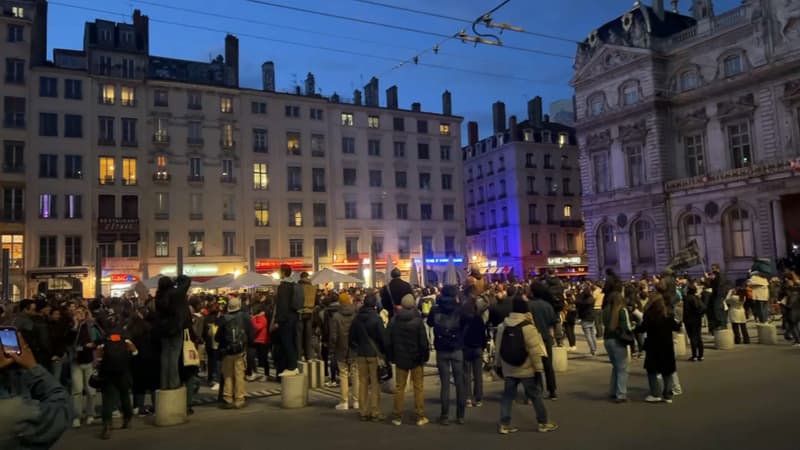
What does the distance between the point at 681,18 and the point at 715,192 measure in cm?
1608

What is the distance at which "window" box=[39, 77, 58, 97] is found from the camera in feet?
140

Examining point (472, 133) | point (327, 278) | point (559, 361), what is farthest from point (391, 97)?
point (559, 361)

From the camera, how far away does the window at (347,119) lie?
175 ft

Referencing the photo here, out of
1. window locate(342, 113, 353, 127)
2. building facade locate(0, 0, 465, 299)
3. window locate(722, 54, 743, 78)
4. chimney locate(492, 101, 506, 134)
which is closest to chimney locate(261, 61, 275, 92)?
building facade locate(0, 0, 465, 299)

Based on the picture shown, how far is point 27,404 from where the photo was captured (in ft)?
9.38

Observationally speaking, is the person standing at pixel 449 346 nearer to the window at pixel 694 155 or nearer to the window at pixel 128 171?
the window at pixel 694 155

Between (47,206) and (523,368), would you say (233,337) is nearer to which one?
(523,368)

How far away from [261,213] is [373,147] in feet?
38.8

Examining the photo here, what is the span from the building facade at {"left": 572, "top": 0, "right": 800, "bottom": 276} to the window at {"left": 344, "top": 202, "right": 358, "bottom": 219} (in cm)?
1897

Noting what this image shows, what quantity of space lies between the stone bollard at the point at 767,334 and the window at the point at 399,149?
133 feet

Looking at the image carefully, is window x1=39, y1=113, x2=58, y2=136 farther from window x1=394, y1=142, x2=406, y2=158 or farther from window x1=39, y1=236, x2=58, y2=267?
window x1=394, y1=142, x2=406, y2=158

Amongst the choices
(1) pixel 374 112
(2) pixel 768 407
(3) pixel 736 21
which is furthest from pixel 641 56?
(2) pixel 768 407

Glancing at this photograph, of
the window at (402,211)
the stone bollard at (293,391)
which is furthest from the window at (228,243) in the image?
the stone bollard at (293,391)

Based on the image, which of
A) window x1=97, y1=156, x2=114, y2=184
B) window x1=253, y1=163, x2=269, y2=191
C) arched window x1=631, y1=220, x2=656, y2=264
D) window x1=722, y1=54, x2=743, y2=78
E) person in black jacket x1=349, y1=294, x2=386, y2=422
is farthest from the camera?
window x1=253, y1=163, x2=269, y2=191
